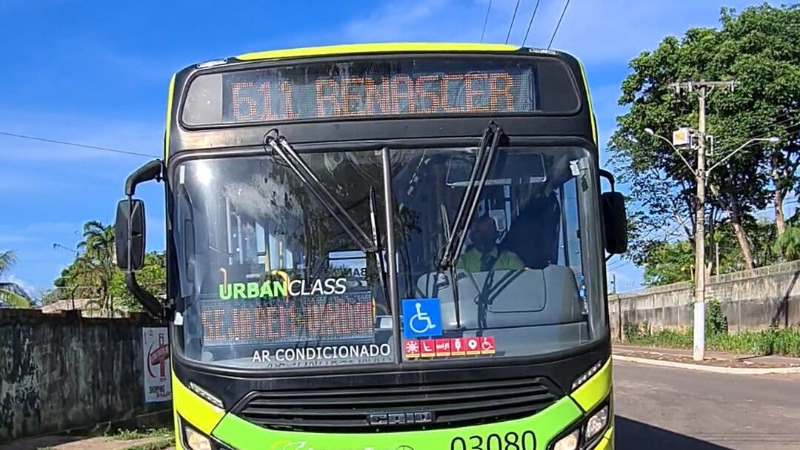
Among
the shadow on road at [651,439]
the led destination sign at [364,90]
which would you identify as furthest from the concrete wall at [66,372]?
the led destination sign at [364,90]

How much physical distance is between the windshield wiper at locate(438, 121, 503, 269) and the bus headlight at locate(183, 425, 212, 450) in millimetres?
1490

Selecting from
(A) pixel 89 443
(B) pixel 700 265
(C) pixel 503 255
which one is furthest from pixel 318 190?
(B) pixel 700 265

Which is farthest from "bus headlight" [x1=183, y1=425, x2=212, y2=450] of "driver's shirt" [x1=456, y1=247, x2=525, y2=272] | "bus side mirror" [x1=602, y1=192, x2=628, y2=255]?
"bus side mirror" [x1=602, y1=192, x2=628, y2=255]

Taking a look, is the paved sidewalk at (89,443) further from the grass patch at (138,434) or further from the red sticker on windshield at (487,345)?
the red sticker on windshield at (487,345)

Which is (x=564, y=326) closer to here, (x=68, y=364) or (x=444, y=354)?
(x=444, y=354)

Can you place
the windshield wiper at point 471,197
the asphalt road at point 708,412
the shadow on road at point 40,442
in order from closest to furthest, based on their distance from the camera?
1. the windshield wiper at point 471,197
2. the asphalt road at point 708,412
3. the shadow on road at point 40,442

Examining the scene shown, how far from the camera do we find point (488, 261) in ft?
16.1

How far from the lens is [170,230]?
5.04m

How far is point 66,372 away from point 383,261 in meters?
10.5

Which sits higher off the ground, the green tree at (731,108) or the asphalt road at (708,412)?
the green tree at (731,108)

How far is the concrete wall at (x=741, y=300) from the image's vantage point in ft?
105

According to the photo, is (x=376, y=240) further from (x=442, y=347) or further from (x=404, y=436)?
(x=404, y=436)

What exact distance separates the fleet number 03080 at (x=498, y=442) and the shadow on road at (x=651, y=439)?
6435mm

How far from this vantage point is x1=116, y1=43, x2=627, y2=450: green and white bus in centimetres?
→ 457
